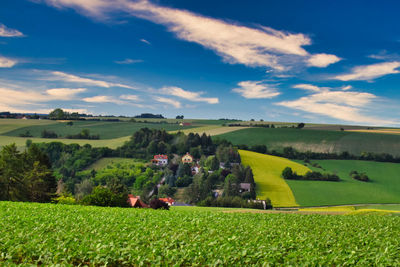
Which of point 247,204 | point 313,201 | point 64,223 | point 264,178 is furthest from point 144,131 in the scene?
point 64,223

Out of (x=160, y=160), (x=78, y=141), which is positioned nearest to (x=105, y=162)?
(x=78, y=141)

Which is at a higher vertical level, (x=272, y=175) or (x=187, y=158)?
(x=187, y=158)

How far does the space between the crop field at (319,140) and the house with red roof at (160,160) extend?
3323 cm

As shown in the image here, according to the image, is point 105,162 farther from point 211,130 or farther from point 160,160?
point 211,130

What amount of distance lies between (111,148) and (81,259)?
123 meters

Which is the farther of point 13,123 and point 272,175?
point 13,123

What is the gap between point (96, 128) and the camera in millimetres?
155500

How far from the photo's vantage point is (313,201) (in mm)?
78188

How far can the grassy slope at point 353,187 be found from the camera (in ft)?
260

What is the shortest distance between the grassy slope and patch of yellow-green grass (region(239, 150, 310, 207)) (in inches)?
115

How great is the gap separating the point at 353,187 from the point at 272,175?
25.6 metres

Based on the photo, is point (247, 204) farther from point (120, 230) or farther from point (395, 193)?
point (120, 230)

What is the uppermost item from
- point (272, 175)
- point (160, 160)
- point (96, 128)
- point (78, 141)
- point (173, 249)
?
point (96, 128)

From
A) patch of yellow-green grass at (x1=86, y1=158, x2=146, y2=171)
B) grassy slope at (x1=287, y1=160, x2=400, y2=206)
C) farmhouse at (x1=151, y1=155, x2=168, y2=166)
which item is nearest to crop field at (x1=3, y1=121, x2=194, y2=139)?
patch of yellow-green grass at (x1=86, y1=158, x2=146, y2=171)
